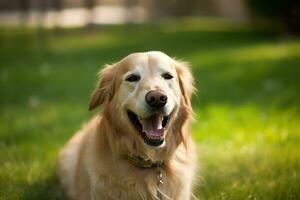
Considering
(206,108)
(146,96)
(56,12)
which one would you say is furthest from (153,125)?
(56,12)

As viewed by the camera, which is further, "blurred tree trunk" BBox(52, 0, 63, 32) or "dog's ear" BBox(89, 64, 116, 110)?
"blurred tree trunk" BBox(52, 0, 63, 32)

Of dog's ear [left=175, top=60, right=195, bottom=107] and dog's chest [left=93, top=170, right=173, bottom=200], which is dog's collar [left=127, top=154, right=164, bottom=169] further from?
dog's ear [left=175, top=60, right=195, bottom=107]

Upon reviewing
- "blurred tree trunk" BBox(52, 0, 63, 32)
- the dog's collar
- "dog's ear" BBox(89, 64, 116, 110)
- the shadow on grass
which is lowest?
"blurred tree trunk" BBox(52, 0, 63, 32)

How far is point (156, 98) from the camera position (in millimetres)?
3996

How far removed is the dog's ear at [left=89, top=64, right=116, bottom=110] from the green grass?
1016mm

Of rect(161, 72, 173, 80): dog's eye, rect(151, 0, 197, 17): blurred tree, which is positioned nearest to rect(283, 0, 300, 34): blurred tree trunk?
rect(151, 0, 197, 17): blurred tree

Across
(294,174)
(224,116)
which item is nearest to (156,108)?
(294,174)

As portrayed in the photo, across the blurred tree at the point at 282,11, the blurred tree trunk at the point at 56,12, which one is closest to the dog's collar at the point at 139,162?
the blurred tree at the point at 282,11

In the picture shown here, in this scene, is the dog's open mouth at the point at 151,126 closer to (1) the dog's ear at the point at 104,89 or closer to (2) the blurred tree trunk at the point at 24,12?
(1) the dog's ear at the point at 104,89

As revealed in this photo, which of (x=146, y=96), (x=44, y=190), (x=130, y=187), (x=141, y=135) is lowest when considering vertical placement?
(x=44, y=190)

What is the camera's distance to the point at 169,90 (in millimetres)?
4285

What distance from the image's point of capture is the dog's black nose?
4000 millimetres

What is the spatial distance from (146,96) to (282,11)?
14.1 metres

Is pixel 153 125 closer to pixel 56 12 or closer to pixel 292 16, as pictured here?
pixel 292 16
